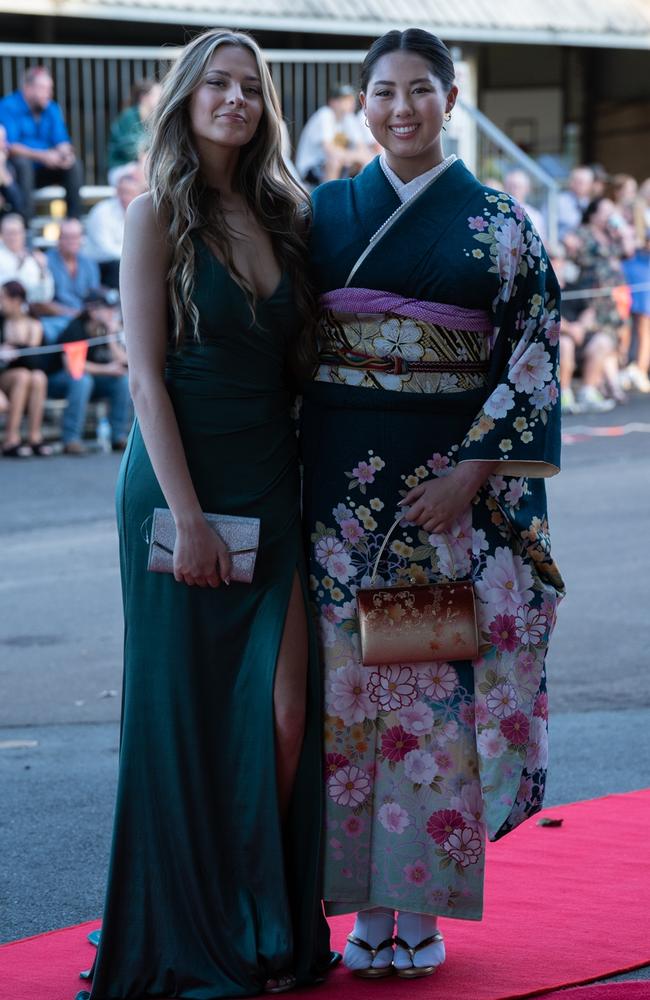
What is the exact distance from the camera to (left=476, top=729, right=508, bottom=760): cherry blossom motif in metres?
3.31

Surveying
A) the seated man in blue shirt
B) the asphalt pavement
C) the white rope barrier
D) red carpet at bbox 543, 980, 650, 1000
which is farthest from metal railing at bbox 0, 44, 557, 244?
red carpet at bbox 543, 980, 650, 1000

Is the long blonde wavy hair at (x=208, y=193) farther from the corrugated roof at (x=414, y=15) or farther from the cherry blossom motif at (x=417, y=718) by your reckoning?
the corrugated roof at (x=414, y=15)

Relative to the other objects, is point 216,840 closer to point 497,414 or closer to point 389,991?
point 389,991

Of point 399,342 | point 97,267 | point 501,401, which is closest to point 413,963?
point 501,401

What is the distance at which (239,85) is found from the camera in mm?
3197

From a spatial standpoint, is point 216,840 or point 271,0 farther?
point 271,0

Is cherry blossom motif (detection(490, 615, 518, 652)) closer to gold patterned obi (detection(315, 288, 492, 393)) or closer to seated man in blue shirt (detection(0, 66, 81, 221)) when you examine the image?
gold patterned obi (detection(315, 288, 492, 393))

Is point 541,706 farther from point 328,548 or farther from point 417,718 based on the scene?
point 328,548

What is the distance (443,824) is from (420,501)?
68 centimetres

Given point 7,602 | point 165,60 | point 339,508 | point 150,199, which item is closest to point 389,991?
point 339,508

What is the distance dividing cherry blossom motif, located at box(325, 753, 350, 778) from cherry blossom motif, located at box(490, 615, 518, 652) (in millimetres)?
402

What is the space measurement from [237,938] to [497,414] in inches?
47.2

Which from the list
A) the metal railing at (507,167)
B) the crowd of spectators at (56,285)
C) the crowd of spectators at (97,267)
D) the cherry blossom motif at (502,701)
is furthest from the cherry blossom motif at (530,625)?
the metal railing at (507,167)

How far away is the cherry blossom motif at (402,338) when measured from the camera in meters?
3.27
